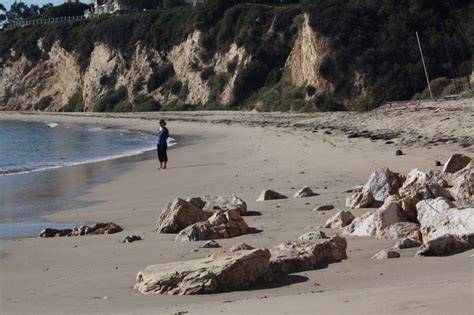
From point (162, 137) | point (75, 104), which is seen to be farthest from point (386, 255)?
point (75, 104)

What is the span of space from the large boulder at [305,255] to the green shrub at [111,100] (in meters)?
58.8

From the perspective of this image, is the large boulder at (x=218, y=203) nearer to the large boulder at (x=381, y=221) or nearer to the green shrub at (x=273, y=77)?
the large boulder at (x=381, y=221)

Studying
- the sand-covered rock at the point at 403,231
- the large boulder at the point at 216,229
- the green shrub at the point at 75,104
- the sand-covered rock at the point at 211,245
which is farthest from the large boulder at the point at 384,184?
the green shrub at the point at 75,104

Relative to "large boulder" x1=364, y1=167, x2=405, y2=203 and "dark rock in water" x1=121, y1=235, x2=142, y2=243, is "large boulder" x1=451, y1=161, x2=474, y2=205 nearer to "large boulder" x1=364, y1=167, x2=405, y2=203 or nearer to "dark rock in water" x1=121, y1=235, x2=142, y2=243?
"large boulder" x1=364, y1=167, x2=405, y2=203

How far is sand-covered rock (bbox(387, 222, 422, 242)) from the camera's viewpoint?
6305 millimetres

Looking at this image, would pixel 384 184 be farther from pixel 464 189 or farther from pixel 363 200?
pixel 464 189

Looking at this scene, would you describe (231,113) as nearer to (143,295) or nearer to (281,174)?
(281,174)

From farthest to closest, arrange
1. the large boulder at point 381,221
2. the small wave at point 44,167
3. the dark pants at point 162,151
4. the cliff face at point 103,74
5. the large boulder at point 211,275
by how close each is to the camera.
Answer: the cliff face at point 103,74 → the small wave at point 44,167 → the dark pants at point 162,151 → the large boulder at point 381,221 → the large boulder at point 211,275

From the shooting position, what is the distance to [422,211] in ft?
21.5

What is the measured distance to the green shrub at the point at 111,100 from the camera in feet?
211

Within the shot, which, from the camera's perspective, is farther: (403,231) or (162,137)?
(162,137)

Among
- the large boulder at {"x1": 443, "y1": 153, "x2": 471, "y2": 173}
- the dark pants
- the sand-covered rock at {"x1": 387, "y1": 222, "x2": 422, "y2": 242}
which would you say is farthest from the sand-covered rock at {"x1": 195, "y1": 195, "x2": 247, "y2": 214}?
the dark pants

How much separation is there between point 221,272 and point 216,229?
2.55 meters

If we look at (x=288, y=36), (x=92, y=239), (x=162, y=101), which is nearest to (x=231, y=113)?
(x=288, y=36)
